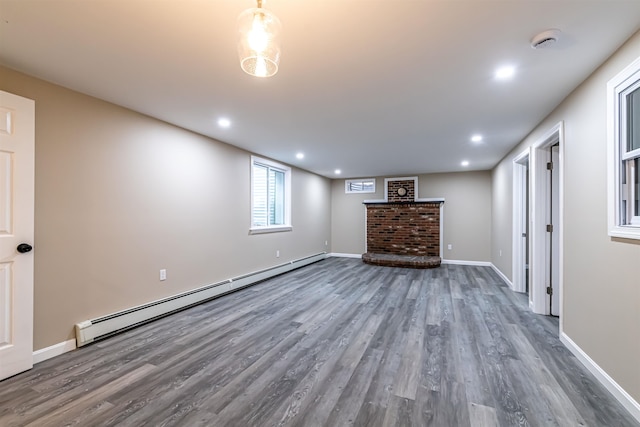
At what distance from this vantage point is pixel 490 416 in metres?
1.66

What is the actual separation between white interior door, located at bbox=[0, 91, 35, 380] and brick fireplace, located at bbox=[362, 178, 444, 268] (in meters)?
5.78

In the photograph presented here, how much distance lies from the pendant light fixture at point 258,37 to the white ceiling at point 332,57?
0.36 metres

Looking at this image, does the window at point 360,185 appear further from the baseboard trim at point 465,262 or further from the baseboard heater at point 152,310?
the baseboard heater at point 152,310

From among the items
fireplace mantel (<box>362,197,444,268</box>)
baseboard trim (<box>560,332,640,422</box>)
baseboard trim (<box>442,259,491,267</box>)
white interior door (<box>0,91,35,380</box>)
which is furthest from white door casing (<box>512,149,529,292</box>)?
white interior door (<box>0,91,35,380</box>)

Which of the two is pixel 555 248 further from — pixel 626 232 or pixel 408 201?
pixel 408 201

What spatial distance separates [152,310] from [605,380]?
4020 millimetres

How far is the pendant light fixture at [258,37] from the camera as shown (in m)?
1.21

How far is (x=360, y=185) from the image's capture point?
26.1ft

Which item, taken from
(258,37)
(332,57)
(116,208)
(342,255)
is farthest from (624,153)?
(342,255)

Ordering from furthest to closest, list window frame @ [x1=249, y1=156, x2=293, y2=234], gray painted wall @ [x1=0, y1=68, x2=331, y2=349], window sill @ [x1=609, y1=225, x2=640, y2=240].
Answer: window frame @ [x1=249, y1=156, x2=293, y2=234] < gray painted wall @ [x1=0, y1=68, x2=331, y2=349] < window sill @ [x1=609, y1=225, x2=640, y2=240]

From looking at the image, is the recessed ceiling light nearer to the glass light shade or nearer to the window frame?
the glass light shade

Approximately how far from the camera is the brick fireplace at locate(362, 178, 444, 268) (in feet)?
23.0

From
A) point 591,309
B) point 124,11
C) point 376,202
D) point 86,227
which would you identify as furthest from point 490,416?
point 376,202

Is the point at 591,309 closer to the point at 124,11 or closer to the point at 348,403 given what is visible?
the point at 348,403
